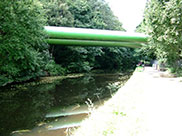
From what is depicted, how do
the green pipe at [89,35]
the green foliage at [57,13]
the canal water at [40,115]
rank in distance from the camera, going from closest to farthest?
the canal water at [40,115] < the green pipe at [89,35] < the green foliage at [57,13]

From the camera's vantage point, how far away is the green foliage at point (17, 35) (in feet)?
27.1

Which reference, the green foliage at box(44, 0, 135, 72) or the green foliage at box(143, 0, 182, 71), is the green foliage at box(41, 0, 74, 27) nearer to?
the green foliage at box(44, 0, 135, 72)

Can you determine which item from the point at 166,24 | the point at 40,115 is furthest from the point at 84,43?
the point at 40,115

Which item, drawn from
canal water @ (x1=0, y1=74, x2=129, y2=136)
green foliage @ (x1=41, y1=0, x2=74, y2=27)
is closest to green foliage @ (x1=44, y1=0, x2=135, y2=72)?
green foliage @ (x1=41, y1=0, x2=74, y2=27)

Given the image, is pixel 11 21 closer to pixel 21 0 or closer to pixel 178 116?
pixel 21 0

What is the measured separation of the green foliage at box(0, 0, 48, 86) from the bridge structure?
2.77m

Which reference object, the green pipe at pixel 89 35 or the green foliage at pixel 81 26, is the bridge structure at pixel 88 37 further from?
the green foliage at pixel 81 26

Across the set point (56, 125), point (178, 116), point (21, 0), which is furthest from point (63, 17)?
point (178, 116)

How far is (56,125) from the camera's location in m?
3.81

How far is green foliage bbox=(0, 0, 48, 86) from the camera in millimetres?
8250

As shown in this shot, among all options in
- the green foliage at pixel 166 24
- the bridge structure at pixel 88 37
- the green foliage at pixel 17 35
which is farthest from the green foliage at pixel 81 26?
the green foliage at pixel 166 24

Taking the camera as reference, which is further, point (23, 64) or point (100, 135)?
point (23, 64)

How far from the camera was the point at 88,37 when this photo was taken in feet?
46.2

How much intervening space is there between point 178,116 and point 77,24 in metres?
16.5
